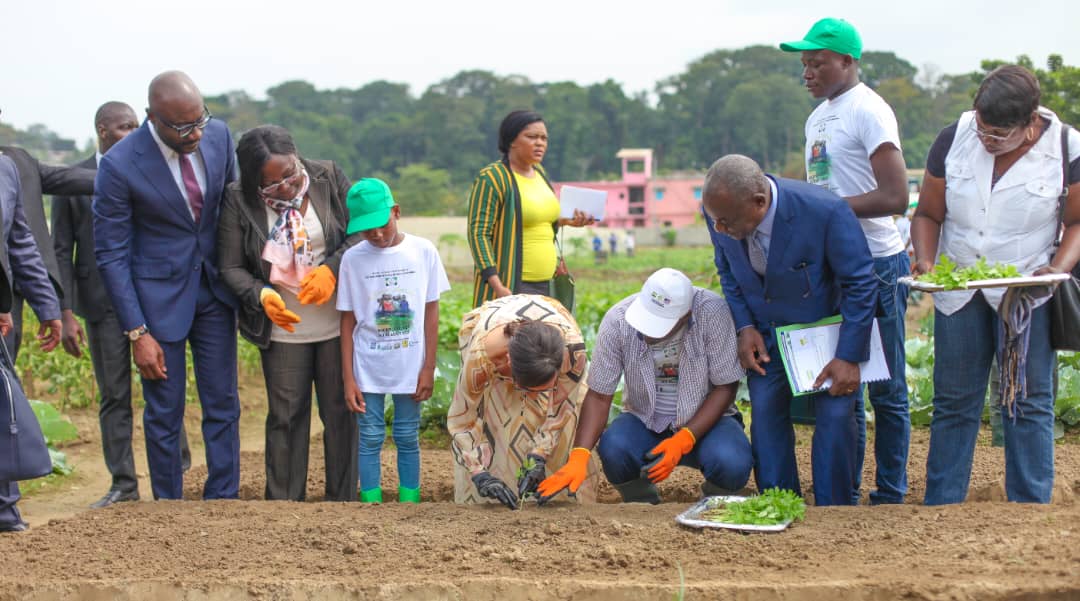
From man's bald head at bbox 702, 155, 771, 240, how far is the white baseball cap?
14.5 inches

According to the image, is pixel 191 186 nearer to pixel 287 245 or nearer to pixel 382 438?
pixel 287 245

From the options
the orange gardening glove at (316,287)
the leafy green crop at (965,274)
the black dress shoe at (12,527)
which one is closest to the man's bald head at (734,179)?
the leafy green crop at (965,274)

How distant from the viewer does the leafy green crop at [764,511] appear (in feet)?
12.0

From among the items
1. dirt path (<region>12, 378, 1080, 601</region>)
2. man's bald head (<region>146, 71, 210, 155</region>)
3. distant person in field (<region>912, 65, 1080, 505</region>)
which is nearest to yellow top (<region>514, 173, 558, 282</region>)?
dirt path (<region>12, 378, 1080, 601</region>)

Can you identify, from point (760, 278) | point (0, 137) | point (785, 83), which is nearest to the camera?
point (760, 278)

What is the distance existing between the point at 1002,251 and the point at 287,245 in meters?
2.94

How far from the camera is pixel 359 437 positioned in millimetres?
4781

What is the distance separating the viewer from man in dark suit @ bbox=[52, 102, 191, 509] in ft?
16.5

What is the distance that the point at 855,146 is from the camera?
4.25m

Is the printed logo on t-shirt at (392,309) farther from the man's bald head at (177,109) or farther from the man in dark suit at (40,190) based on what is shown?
the man in dark suit at (40,190)

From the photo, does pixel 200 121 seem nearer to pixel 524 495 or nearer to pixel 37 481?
pixel 524 495

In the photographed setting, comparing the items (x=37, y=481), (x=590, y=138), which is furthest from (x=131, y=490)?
(x=590, y=138)

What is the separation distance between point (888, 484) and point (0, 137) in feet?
19.9

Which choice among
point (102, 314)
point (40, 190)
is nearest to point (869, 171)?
point (102, 314)
